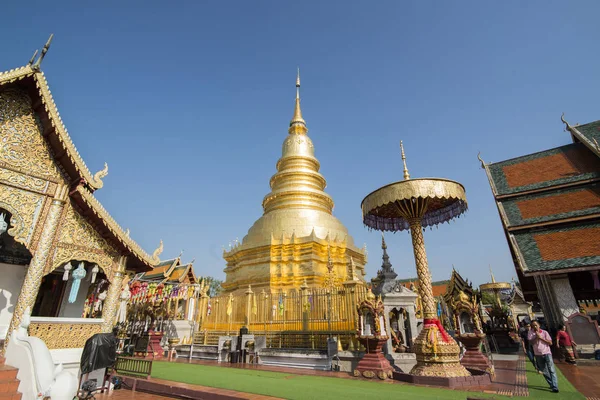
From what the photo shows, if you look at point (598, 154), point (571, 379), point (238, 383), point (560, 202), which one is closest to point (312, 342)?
point (238, 383)

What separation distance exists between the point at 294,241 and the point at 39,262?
12459mm

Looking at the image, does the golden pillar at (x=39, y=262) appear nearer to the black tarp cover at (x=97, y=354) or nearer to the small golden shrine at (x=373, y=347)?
the black tarp cover at (x=97, y=354)

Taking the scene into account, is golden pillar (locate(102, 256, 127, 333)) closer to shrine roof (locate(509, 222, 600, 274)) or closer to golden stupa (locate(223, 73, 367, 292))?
golden stupa (locate(223, 73, 367, 292))

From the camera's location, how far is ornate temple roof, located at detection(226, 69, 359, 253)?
19.2 m

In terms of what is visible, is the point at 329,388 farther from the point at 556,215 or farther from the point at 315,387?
the point at 556,215

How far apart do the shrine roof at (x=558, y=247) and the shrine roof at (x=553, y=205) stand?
20.3 inches

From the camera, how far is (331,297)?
36.0 feet

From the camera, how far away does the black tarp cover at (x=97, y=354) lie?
5724mm

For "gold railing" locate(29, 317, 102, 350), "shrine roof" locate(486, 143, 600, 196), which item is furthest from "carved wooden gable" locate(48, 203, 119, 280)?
"shrine roof" locate(486, 143, 600, 196)

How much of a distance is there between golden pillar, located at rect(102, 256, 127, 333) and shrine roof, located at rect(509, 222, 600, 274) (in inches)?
464

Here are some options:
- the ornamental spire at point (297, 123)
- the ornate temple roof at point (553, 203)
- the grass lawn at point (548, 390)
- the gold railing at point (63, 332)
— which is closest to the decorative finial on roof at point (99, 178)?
the gold railing at point (63, 332)

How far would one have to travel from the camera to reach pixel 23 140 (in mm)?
7027

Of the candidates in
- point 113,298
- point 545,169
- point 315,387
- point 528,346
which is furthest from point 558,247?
point 113,298

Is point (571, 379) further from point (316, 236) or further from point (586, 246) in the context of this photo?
point (316, 236)
